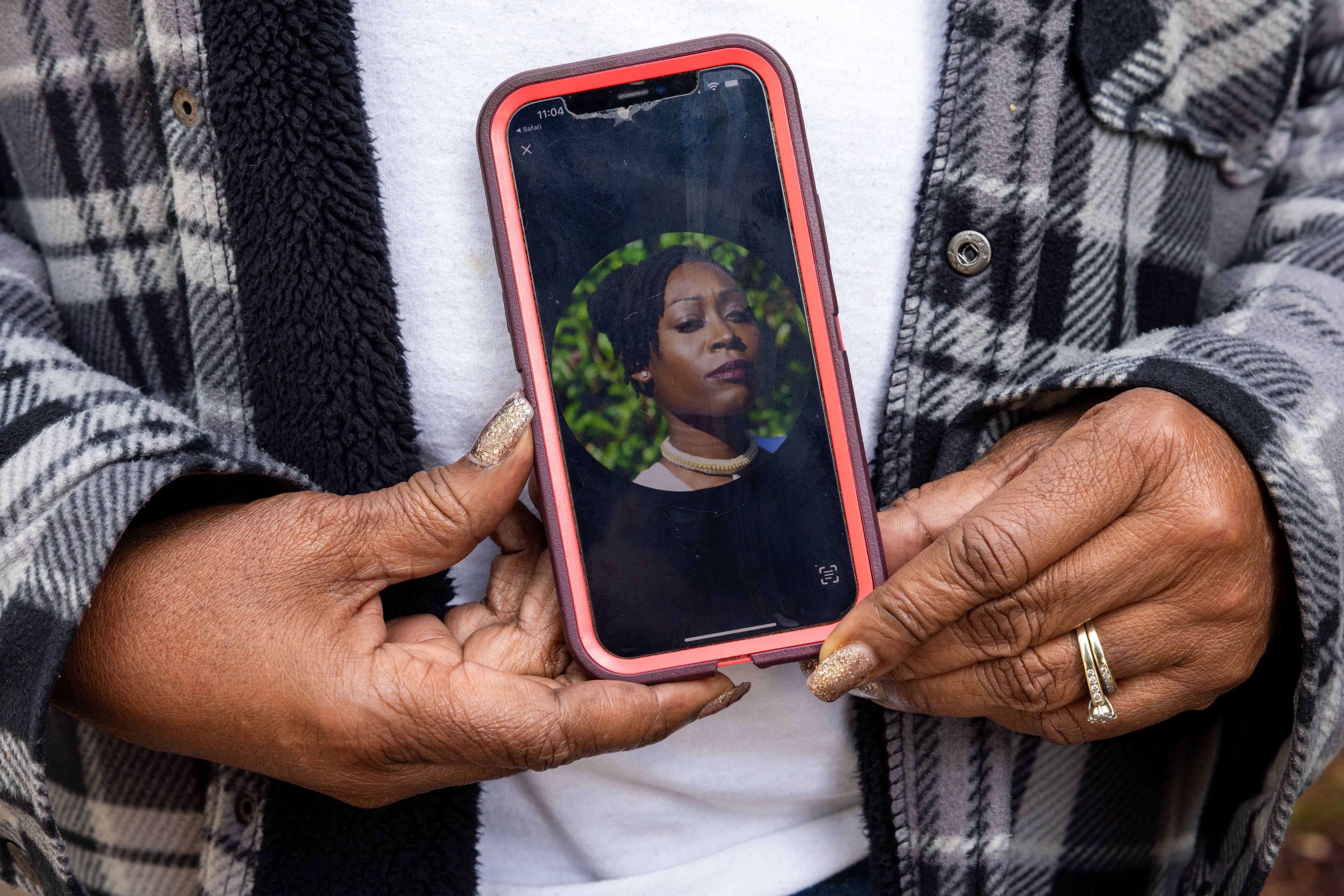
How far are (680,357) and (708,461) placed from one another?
0.32ft

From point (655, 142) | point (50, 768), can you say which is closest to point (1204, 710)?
point (655, 142)

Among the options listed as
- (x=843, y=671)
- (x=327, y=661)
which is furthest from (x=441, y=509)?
(x=843, y=671)

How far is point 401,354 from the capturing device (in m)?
0.79

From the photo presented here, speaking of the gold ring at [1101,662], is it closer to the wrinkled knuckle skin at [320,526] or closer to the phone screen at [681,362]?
the phone screen at [681,362]

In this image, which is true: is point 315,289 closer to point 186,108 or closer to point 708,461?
point 186,108

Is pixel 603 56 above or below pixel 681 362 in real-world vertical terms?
above

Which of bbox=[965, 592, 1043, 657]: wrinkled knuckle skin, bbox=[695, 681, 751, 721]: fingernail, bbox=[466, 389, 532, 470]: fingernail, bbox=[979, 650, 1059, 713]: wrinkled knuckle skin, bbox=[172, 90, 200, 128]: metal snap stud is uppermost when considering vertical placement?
bbox=[172, 90, 200, 128]: metal snap stud

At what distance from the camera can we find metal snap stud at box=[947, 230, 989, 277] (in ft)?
2.68

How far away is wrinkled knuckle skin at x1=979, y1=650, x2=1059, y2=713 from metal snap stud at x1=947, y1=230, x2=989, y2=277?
35cm

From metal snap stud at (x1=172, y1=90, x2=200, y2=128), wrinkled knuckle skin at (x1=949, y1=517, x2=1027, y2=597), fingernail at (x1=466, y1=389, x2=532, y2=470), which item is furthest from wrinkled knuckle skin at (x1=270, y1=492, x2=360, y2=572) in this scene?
wrinkled knuckle skin at (x1=949, y1=517, x2=1027, y2=597)

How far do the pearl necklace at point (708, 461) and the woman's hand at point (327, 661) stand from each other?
0.13m

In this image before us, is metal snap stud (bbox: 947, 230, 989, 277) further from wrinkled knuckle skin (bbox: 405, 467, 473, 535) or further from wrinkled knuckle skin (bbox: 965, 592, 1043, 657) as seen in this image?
wrinkled knuckle skin (bbox: 405, 467, 473, 535)

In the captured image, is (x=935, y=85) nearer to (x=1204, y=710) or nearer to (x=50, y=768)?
(x=1204, y=710)

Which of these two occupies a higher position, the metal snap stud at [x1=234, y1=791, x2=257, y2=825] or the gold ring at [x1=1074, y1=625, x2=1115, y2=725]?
the gold ring at [x1=1074, y1=625, x2=1115, y2=725]
